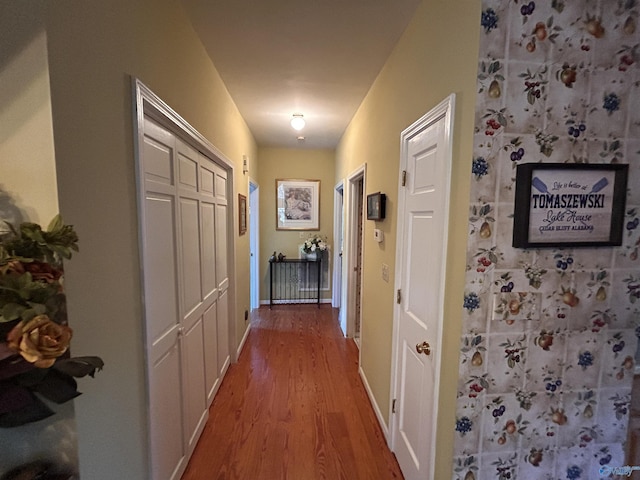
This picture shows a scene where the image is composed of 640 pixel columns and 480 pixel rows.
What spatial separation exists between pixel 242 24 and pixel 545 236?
6.05 ft

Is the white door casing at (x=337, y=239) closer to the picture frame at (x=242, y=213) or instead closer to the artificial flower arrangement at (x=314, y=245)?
the artificial flower arrangement at (x=314, y=245)

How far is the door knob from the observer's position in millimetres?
1312

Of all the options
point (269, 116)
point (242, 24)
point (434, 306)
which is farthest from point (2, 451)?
point (269, 116)

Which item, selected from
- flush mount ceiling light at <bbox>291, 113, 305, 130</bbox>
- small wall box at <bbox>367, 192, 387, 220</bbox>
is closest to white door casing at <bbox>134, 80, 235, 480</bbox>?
flush mount ceiling light at <bbox>291, 113, 305, 130</bbox>

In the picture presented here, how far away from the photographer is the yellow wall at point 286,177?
450cm

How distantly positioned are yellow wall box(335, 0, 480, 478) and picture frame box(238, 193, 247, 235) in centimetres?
136

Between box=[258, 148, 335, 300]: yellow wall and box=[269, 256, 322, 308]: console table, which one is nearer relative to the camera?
box=[258, 148, 335, 300]: yellow wall

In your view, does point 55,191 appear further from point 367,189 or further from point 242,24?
point 367,189

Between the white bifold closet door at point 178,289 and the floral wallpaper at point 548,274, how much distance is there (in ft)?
4.40

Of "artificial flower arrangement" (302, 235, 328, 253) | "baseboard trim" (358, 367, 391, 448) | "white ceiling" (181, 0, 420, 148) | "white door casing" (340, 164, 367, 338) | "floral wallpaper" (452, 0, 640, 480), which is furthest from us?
"artificial flower arrangement" (302, 235, 328, 253)

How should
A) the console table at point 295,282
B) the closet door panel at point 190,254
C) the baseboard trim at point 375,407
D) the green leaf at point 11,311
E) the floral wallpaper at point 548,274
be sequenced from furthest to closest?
the console table at point 295,282 < the baseboard trim at point 375,407 < the closet door panel at point 190,254 < the floral wallpaper at point 548,274 < the green leaf at point 11,311

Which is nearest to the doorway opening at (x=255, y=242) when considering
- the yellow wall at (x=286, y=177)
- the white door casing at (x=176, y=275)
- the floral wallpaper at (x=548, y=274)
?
the yellow wall at (x=286, y=177)

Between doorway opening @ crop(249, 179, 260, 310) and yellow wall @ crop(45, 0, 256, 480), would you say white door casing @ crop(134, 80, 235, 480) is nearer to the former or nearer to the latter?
yellow wall @ crop(45, 0, 256, 480)

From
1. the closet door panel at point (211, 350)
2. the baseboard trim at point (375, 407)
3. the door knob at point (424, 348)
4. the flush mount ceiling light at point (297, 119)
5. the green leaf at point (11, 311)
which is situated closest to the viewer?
the green leaf at point (11, 311)
